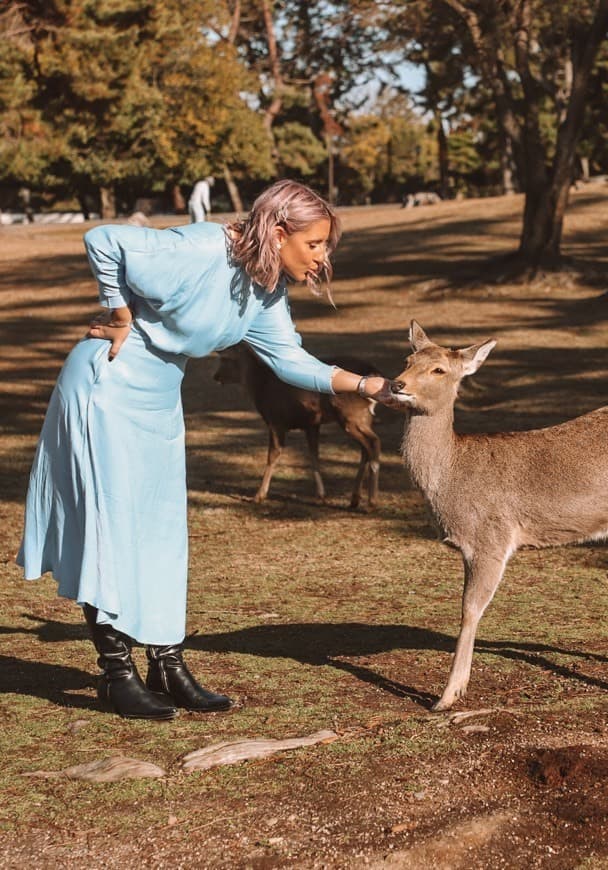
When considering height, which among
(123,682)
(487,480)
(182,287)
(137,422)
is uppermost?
(182,287)

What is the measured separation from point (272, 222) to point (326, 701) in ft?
6.73

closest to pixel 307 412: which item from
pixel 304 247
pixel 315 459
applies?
pixel 315 459

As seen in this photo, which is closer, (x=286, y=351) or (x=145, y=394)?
(x=145, y=394)

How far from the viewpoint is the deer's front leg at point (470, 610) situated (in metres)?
4.95

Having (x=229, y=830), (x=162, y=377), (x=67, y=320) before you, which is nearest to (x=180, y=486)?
(x=162, y=377)

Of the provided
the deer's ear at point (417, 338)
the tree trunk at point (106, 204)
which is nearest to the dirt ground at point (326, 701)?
the deer's ear at point (417, 338)

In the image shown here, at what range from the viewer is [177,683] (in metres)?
4.92

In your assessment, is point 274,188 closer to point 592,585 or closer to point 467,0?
point 592,585

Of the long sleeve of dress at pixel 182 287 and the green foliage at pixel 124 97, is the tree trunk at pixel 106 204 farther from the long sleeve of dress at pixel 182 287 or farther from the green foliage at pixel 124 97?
the long sleeve of dress at pixel 182 287

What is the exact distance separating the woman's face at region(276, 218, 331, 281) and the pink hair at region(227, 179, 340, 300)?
0.07 feet

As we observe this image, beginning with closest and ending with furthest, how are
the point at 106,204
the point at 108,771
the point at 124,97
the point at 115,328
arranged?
the point at 108,771, the point at 115,328, the point at 124,97, the point at 106,204

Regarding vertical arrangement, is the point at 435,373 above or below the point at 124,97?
below

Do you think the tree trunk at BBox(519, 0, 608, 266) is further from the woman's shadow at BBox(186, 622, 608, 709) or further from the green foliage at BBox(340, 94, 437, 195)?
the green foliage at BBox(340, 94, 437, 195)

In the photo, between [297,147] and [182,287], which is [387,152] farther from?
[182,287]
